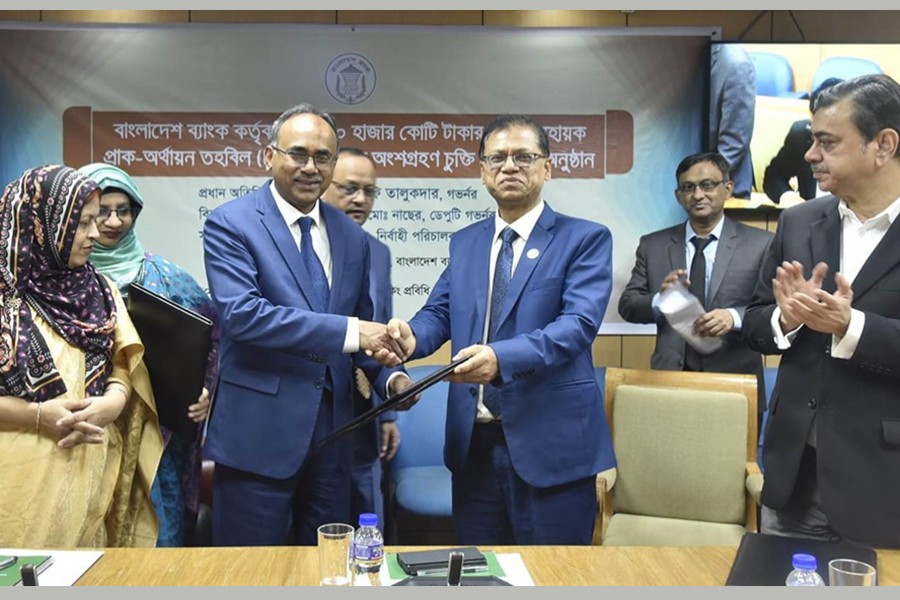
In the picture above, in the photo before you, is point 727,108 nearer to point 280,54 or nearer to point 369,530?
point 280,54

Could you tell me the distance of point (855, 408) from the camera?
6.64ft

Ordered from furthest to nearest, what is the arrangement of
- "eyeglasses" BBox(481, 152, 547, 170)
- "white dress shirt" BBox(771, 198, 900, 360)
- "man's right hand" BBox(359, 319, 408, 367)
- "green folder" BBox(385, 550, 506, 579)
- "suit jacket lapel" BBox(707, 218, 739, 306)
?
"suit jacket lapel" BBox(707, 218, 739, 306), "eyeglasses" BBox(481, 152, 547, 170), "man's right hand" BBox(359, 319, 408, 367), "white dress shirt" BBox(771, 198, 900, 360), "green folder" BBox(385, 550, 506, 579)

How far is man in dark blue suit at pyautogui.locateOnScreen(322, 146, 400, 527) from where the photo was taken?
2674 millimetres

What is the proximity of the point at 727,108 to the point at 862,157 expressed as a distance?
7.71ft

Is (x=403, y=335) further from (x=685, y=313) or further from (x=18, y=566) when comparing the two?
(x=685, y=313)

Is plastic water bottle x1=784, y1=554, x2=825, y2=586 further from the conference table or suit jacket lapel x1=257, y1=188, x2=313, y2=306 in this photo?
suit jacket lapel x1=257, y1=188, x2=313, y2=306

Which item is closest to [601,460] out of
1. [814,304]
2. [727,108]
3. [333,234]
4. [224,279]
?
[814,304]

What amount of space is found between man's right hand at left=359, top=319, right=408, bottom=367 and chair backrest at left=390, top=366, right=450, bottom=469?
4.18 feet

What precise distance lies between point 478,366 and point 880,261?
39.5 inches

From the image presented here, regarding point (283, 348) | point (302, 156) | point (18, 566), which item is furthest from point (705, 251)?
point (18, 566)

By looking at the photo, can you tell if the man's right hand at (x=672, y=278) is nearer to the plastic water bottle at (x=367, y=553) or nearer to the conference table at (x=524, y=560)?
the conference table at (x=524, y=560)

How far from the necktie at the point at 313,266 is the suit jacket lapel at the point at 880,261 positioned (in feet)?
4.67

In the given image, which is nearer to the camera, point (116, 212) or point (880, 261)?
point (880, 261)

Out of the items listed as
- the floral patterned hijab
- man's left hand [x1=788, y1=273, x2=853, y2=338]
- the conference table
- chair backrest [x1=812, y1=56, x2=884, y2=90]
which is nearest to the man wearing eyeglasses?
chair backrest [x1=812, y1=56, x2=884, y2=90]
